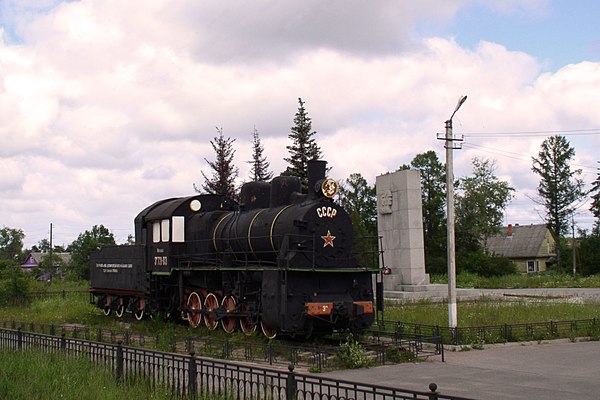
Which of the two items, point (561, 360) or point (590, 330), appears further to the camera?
point (590, 330)

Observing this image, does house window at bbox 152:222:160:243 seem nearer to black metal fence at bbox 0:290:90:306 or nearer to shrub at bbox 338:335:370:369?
shrub at bbox 338:335:370:369

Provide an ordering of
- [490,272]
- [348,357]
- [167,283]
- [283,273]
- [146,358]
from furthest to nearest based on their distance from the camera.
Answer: [490,272] < [167,283] < [283,273] < [348,357] < [146,358]

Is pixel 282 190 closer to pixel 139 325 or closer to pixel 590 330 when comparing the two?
pixel 139 325

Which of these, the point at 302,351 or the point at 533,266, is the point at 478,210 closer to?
the point at 533,266

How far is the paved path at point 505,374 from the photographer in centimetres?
1098

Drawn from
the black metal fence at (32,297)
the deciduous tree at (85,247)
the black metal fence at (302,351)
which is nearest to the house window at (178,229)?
the black metal fence at (302,351)

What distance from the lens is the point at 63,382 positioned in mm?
9977

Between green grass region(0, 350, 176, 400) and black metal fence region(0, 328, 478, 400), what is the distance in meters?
0.23

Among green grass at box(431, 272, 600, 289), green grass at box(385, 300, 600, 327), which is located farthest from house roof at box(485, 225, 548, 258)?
green grass at box(385, 300, 600, 327)

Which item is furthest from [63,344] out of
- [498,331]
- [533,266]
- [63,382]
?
[533,266]

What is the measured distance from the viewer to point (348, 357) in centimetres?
1370

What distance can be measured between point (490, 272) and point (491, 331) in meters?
42.8

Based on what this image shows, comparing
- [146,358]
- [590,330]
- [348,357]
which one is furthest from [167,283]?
[590,330]

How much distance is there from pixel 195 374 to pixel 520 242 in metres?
80.7
